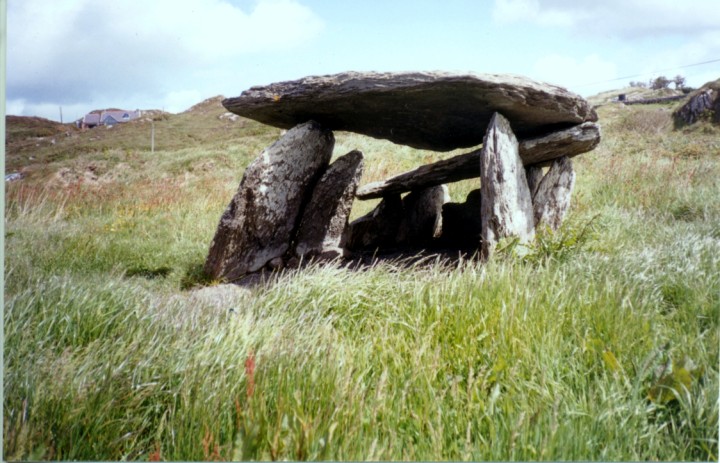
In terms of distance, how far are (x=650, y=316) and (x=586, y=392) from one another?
952 millimetres

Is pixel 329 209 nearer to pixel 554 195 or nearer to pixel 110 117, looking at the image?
pixel 554 195

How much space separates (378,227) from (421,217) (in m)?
0.71

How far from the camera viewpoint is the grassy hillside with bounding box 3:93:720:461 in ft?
9.06

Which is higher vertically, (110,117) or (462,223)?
(110,117)

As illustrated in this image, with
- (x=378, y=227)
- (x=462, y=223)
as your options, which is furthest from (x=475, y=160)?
(x=378, y=227)

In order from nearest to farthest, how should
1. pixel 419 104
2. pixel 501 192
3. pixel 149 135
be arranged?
pixel 501 192 < pixel 419 104 < pixel 149 135

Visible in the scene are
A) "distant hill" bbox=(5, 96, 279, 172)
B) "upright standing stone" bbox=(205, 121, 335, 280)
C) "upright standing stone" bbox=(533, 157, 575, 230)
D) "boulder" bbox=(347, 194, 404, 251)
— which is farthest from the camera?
"distant hill" bbox=(5, 96, 279, 172)

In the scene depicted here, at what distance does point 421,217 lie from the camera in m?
8.53

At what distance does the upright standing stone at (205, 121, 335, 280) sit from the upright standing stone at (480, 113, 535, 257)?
2.31m

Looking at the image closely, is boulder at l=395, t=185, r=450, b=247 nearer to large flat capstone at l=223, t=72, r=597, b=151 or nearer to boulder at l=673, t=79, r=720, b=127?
large flat capstone at l=223, t=72, r=597, b=151

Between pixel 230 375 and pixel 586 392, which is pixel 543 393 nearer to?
pixel 586 392

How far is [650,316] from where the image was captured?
146 inches

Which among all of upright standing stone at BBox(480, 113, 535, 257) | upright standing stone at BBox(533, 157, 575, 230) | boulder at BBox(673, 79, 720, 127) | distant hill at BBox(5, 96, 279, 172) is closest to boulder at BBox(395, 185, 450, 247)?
upright standing stone at BBox(533, 157, 575, 230)

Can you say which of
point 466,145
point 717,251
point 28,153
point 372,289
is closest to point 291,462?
point 372,289
